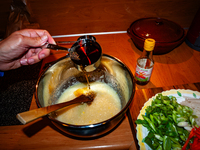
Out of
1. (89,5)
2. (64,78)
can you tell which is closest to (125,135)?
(64,78)

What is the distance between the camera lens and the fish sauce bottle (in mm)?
843

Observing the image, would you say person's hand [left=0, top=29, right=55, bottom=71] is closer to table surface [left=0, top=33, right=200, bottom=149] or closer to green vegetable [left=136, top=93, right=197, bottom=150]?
table surface [left=0, top=33, right=200, bottom=149]

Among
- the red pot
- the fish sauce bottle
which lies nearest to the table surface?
the fish sauce bottle

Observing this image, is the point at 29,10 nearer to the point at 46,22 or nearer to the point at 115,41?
the point at 46,22

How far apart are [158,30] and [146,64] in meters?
0.33

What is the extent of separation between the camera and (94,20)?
1504 millimetres

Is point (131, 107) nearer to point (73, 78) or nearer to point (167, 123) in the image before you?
point (167, 123)

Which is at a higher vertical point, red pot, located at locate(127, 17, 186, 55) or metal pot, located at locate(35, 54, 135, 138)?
red pot, located at locate(127, 17, 186, 55)

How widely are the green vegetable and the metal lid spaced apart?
0.53 metres

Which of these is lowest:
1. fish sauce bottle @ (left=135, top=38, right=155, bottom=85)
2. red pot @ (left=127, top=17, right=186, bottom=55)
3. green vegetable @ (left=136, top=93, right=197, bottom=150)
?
green vegetable @ (left=136, top=93, right=197, bottom=150)

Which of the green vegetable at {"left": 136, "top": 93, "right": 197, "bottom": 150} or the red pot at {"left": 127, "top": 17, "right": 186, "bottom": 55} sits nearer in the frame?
the green vegetable at {"left": 136, "top": 93, "right": 197, "bottom": 150}

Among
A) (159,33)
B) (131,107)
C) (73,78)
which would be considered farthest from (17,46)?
(159,33)

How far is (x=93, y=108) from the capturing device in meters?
0.96

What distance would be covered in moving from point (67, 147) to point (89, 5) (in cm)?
126
